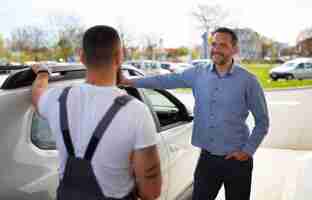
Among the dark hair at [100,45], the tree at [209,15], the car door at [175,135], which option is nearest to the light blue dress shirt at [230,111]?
the car door at [175,135]

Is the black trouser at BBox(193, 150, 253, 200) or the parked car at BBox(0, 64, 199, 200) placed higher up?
the parked car at BBox(0, 64, 199, 200)

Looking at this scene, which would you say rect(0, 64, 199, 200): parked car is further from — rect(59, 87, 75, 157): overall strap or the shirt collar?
the shirt collar

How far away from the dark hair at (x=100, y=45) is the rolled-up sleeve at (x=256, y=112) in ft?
3.53

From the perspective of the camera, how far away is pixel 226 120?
204 centimetres

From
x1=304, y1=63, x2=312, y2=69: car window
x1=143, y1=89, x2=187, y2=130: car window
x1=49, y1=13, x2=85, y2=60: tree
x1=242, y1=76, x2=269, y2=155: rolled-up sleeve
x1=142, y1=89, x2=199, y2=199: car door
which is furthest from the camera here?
x1=304, y1=63, x2=312, y2=69: car window

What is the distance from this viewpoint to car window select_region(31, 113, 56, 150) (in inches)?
59.6

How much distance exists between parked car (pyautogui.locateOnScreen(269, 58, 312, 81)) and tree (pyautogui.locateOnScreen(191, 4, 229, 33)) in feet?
16.6

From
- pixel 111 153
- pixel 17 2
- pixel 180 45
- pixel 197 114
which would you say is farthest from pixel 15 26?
pixel 180 45

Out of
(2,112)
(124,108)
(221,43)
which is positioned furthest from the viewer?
(221,43)

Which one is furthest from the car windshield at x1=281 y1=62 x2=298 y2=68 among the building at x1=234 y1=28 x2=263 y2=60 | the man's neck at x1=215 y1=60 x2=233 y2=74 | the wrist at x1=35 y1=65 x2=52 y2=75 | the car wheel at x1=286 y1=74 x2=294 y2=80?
the wrist at x1=35 y1=65 x2=52 y2=75

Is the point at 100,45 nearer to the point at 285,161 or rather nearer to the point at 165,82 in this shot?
the point at 165,82

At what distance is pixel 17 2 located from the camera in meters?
7.55

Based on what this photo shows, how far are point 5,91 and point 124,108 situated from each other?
66 cm

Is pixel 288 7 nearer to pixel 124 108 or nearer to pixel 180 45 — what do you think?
pixel 180 45
